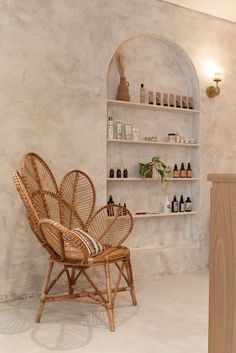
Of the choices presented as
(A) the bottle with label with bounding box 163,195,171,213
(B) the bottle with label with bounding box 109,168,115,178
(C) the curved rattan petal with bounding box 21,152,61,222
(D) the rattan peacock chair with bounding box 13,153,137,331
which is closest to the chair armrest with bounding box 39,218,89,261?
(D) the rattan peacock chair with bounding box 13,153,137,331

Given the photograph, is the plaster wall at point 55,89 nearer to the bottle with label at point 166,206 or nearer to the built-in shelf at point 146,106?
the built-in shelf at point 146,106

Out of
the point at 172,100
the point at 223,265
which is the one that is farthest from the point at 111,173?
the point at 223,265

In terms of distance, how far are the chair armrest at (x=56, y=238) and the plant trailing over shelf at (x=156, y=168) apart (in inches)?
59.3

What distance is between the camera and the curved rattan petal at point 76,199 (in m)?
3.29

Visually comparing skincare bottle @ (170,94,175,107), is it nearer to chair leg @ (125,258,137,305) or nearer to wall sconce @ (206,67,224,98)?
wall sconce @ (206,67,224,98)

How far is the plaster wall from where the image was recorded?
3215mm

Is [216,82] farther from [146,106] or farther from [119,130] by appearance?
[119,130]

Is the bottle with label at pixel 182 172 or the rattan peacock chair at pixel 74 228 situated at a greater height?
the bottle with label at pixel 182 172

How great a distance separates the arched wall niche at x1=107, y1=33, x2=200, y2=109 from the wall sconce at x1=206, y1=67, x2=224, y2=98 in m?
0.14

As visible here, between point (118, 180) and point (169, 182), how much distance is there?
0.68m

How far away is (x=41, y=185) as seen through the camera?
305 centimetres

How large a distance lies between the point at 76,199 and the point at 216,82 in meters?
2.15

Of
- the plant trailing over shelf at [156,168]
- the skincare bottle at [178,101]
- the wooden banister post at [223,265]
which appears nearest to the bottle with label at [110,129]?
the plant trailing over shelf at [156,168]

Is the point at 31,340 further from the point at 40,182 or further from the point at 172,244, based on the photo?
the point at 172,244
